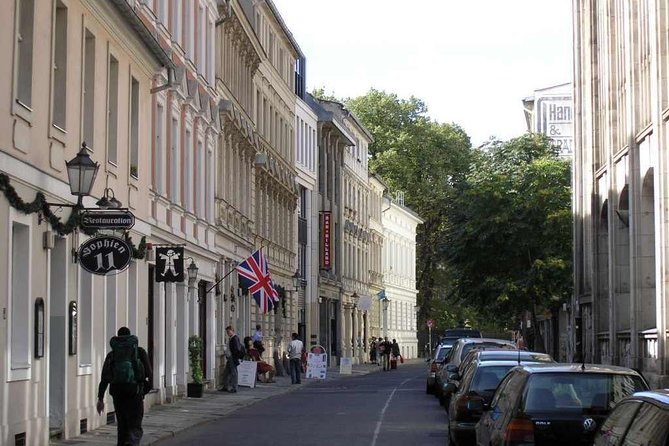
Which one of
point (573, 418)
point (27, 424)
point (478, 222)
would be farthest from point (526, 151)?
point (573, 418)

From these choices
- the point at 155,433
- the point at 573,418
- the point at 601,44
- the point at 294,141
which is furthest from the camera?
the point at 294,141

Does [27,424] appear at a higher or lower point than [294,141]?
lower

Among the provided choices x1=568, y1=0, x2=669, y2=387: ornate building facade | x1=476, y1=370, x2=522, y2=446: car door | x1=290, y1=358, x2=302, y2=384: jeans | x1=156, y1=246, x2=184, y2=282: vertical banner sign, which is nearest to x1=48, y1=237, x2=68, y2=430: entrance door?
x1=156, y1=246, x2=184, y2=282: vertical banner sign

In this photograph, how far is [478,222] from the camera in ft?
173

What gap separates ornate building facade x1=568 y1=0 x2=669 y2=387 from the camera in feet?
110

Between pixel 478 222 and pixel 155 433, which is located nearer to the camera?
pixel 155 433

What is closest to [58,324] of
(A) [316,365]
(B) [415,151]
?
(A) [316,365]

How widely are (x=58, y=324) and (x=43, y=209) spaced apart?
2563mm

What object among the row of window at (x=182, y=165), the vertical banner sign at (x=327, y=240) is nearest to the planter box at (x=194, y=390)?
the row of window at (x=182, y=165)

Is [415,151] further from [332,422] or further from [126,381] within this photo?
[126,381]

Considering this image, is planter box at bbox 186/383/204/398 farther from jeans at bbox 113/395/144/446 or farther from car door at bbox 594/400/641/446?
car door at bbox 594/400/641/446

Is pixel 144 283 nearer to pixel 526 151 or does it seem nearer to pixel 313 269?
pixel 526 151

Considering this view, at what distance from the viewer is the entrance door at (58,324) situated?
20.8 m

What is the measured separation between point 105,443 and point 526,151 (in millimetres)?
37047
